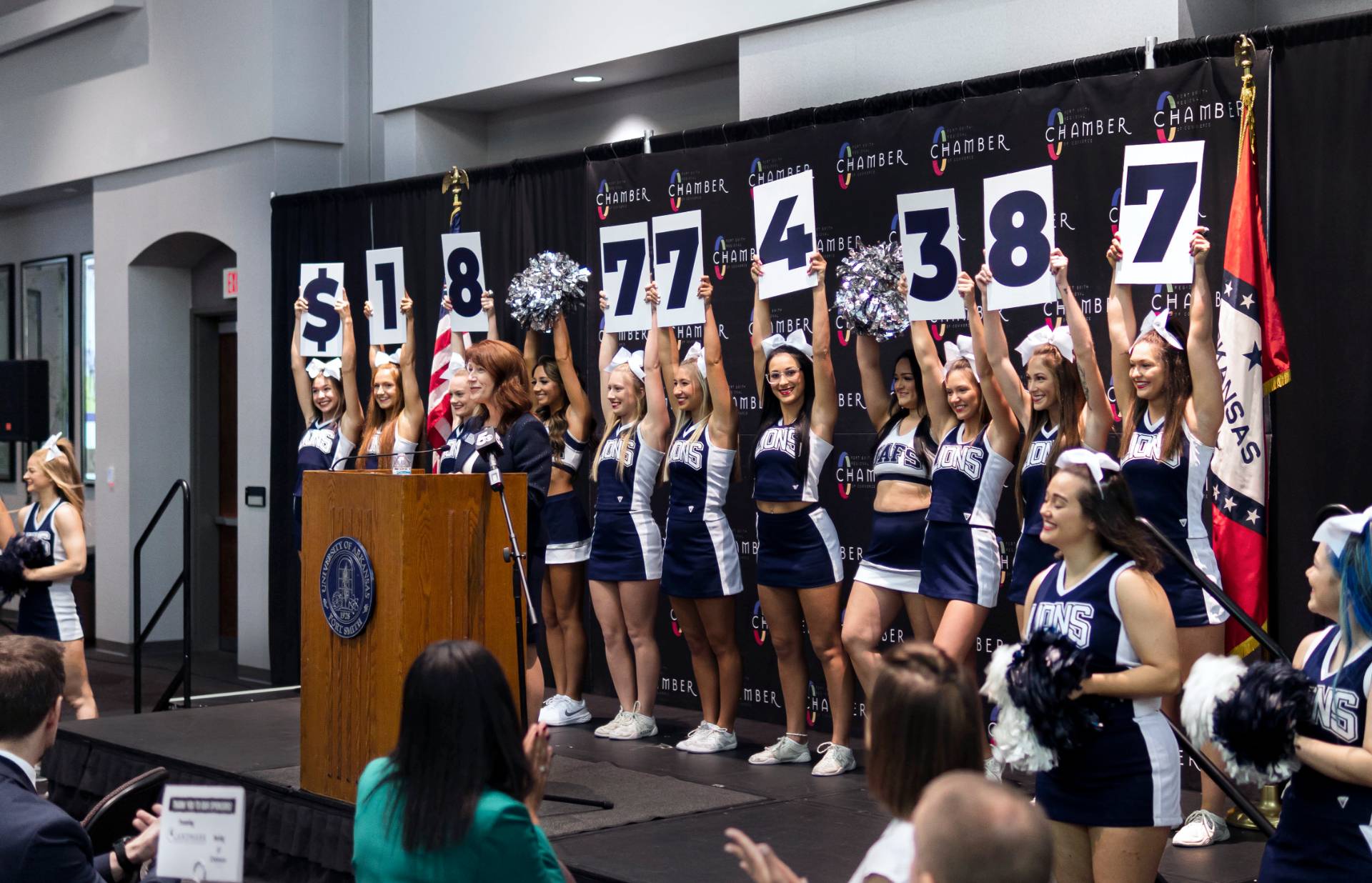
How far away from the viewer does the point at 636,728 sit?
6.38 meters

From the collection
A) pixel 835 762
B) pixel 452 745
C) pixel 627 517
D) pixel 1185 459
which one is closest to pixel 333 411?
pixel 627 517

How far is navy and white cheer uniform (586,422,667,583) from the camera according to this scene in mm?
6469

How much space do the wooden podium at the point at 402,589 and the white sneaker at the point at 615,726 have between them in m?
1.54

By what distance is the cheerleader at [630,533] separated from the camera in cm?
643

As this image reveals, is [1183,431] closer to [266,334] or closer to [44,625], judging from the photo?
[44,625]

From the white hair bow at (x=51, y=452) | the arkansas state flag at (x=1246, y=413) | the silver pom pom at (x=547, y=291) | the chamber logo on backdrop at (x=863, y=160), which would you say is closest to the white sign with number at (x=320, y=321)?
the white hair bow at (x=51, y=452)

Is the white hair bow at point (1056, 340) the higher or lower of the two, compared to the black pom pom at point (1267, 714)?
higher

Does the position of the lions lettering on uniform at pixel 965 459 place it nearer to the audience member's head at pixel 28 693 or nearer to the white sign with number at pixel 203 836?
the audience member's head at pixel 28 693

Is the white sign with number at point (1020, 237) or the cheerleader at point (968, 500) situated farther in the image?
the cheerleader at point (968, 500)

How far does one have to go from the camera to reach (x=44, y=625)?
6.62 meters

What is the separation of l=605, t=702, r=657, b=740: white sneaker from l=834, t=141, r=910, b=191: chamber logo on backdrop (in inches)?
96.7

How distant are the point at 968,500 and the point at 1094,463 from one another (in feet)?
6.18

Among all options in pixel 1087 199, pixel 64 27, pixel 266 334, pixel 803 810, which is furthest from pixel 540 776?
pixel 64 27

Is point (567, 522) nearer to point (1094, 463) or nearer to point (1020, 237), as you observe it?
point (1020, 237)
